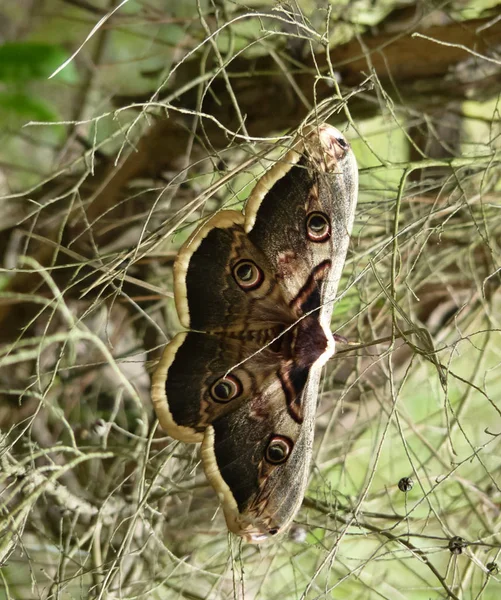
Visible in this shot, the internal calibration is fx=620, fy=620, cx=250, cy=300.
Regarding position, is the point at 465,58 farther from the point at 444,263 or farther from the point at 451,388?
the point at 451,388

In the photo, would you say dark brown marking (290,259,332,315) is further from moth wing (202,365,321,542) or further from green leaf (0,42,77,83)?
green leaf (0,42,77,83)

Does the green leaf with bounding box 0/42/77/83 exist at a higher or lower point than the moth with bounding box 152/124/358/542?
higher

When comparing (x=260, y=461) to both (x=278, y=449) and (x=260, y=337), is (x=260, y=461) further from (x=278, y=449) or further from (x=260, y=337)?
(x=260, y=337)

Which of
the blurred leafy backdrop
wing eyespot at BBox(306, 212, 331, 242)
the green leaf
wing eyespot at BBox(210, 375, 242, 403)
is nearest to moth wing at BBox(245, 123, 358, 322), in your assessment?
wing eyespot at BBox(306, 212, 331, 242)

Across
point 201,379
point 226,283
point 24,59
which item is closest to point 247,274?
point 226,283

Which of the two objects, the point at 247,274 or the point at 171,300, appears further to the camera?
the point at 171,300

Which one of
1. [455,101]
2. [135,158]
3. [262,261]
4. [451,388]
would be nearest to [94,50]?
[135,158]

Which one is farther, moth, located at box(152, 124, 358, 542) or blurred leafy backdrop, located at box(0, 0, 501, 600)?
blurred leafy backdrop, located at box(0, 0, 501, 600)

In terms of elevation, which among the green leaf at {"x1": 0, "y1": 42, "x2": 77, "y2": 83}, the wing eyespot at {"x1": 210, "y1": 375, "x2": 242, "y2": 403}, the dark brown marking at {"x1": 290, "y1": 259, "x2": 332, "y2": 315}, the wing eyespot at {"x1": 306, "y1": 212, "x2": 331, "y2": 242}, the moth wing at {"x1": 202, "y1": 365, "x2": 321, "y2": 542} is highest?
the green leaf at {"x1": 0, "y1": 42, "x2": 77, "y2": 83}
